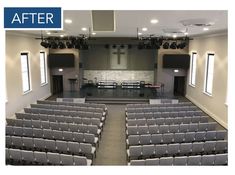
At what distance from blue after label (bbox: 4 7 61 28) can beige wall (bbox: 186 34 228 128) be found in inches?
401

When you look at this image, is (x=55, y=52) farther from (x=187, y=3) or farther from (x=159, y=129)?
(x=187, y=3)

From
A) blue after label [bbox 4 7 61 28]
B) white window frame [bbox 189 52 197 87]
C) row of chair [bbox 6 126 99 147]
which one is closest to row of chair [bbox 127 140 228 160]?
row of chair [bbox 6 126 99 147]

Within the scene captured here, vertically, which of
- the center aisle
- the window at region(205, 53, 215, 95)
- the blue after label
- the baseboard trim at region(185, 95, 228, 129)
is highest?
the blue after label

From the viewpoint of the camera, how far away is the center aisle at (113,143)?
303 inches

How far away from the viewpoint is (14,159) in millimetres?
6590

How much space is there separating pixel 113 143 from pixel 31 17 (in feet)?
23.6

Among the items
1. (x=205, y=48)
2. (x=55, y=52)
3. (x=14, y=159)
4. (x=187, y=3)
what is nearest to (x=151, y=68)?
(x=205, y=48)

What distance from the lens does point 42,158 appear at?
6.34m

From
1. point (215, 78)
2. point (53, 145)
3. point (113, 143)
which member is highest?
point (215, 78)

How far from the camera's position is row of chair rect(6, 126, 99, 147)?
26.0 feet

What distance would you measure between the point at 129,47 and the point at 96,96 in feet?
18.4

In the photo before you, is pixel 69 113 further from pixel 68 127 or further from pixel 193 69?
pixel 193 69

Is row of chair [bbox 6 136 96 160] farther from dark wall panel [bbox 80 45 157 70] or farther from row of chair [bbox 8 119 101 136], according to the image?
dark wall panel [bbox 80 45 157 70]

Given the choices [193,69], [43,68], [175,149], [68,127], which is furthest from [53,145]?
[193,69]
